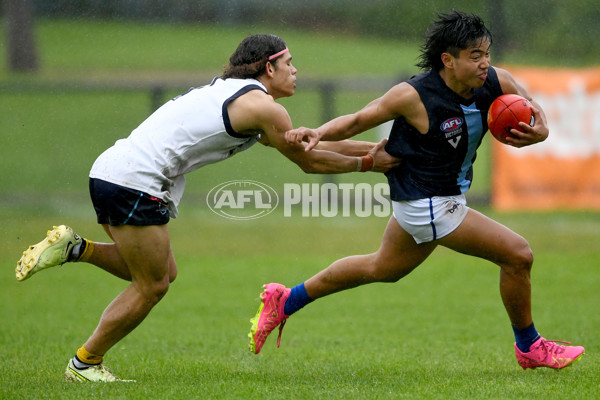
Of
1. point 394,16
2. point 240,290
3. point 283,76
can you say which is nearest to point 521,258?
point 283,76

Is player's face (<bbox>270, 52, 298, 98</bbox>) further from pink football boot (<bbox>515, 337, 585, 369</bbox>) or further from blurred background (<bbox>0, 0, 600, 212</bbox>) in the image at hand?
blurred background (<bbox>0, 0, 600, 212</bbox>)

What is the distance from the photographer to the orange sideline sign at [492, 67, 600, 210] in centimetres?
1116

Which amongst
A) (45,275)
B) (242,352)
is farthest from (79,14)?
(242,352)

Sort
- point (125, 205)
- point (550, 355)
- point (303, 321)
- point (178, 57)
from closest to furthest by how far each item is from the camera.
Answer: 1. point (125, 205)
2. point (550, 355)
3. point (303, 321)
4. point (178, 57)

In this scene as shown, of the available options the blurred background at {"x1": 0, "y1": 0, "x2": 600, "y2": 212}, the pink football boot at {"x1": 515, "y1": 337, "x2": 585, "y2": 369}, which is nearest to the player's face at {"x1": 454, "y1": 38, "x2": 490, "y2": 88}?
the pink football boot at {"x1": 515, "y1": 337, "x2": 585, "y2": 369}

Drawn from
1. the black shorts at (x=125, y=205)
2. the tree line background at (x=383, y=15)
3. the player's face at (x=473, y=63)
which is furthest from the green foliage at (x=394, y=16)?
the black shorts at (x=125, y=205)

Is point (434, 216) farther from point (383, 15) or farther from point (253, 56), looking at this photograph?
point (383, 15)

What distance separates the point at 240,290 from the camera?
859 centimetres

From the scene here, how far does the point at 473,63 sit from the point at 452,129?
0.37 m

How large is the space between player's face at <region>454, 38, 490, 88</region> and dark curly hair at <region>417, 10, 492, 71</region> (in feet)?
0.09

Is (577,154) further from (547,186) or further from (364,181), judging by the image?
(364,181)

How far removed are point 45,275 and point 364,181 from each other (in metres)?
4.46

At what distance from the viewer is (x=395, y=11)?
10570 mm

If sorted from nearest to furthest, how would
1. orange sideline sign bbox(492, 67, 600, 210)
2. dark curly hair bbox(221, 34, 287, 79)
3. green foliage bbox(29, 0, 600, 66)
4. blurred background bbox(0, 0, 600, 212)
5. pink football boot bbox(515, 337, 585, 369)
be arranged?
dark curly hair bbox(221, 34, 287, 79) → pink football boot bbox(515, 337, 585, 369) → green foliage bbox(29, 0, 600, 66) → blurred background bbox(0, 0, 600, 212) → orange sideline sign bbox(492, 67, 600, 210)
